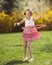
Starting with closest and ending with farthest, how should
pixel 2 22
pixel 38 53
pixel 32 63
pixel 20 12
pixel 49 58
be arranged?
pixel 32 63 → pixel 49 58 → pixel 38 53 → pixel 2 22 → pixel 20 12

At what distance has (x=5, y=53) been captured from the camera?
953 cm

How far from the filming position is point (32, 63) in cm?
775

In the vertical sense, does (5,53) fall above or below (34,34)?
below

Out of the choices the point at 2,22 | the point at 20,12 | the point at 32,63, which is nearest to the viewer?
the point at 32,63

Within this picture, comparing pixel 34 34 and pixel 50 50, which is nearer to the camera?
pixel 34 34

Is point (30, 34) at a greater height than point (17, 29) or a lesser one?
greater

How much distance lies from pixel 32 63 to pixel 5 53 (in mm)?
1995

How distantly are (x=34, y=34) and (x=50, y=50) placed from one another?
211 cm

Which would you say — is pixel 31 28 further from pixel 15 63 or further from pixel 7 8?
pixel 7 8

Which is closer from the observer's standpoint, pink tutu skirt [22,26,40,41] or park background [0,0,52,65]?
pink tutu skirt [22,26,40,41]

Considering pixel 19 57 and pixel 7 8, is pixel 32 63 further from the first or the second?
pixel 7 8

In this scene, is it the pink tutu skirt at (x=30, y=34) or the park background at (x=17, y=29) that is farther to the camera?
the park background at (x=17, y=29)

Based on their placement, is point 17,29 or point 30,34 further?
point 17,29

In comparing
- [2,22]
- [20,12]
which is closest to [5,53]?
[2,22]
